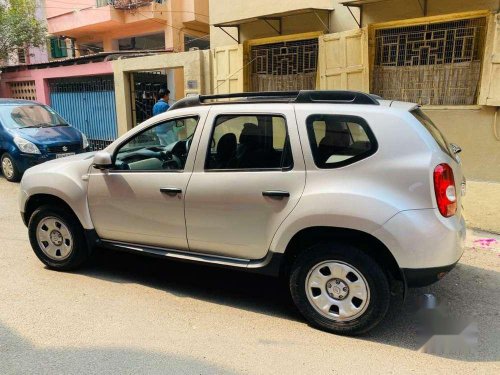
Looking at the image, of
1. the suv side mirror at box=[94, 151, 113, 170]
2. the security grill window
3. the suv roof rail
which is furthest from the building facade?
the suv side mirror at box=[94, 151, 113, 170]

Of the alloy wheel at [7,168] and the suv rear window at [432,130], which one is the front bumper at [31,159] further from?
the suv rear window at [432,130]

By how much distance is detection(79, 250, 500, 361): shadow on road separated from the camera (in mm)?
3287

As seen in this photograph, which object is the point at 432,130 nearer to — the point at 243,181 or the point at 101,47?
the point at 243,181

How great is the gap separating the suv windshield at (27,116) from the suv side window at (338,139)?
25.8ft

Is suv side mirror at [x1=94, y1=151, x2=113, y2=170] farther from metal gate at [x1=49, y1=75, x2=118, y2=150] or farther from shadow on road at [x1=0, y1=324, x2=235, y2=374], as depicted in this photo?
metal gate at [x1=49, y1=75, x2=118, y2=150]

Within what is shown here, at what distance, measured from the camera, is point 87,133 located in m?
13.6

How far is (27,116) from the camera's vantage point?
9656mm

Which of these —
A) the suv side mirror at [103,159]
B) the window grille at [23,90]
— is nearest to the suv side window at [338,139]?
Result: the suv side mirror at [103,159]

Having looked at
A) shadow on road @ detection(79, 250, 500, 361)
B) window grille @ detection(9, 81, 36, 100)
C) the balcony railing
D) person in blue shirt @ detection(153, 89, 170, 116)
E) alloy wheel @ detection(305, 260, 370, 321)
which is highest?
the balcony railing

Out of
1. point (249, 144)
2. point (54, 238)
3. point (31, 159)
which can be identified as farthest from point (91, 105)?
point (249, 144)

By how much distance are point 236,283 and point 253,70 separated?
21.8ft

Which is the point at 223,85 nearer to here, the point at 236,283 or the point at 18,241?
the point at 18,241

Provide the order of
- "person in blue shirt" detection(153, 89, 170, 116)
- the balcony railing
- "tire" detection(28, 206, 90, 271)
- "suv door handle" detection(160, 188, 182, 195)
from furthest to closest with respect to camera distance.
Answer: the balcony railing
"person in blue shirt" detection(153, 89, 170, 116)
"tire" detection(28, 206, 90, 271)
"suv door handle" detection(160, 188, 182, 195)

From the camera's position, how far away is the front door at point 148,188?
3.72 meters
